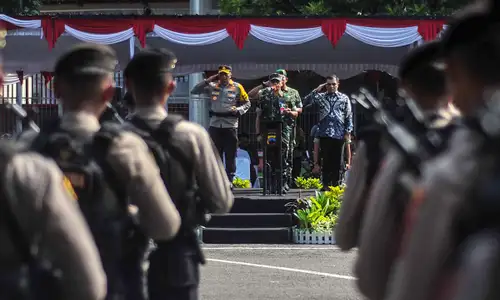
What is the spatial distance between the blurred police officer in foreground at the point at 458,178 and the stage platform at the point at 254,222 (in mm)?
11473

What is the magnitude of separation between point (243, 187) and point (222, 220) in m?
3.56

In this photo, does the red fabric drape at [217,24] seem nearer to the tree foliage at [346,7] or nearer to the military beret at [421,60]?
the tree foliage at [346,7]

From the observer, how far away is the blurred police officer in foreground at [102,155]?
12.7ft

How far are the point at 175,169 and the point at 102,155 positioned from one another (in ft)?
3.44

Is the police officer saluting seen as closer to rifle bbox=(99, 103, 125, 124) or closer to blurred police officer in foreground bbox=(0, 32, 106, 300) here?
rifle bbox=(99, 103, 125, 124)

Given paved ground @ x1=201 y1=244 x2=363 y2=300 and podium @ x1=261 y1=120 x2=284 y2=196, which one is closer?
paved ground @ x1=201 y1=244 x2=363 y2=300

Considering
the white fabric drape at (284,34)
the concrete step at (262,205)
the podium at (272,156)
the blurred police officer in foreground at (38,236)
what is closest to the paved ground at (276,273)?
the concrete step at (262,205)

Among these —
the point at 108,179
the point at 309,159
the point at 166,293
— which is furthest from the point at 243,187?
the point at 108,179

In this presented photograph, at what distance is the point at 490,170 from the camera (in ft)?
6.52

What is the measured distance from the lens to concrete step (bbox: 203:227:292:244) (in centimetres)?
1372

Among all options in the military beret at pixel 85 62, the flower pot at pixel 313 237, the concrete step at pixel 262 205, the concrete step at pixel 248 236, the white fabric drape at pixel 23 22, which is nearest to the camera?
the military beret at pixel 85 62

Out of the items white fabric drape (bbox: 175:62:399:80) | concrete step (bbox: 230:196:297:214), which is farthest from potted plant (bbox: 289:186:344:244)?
white fabric drape (bbox: 175:62:399:80)

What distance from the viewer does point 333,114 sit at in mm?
15086

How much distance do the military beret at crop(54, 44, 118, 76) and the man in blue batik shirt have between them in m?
11.1
